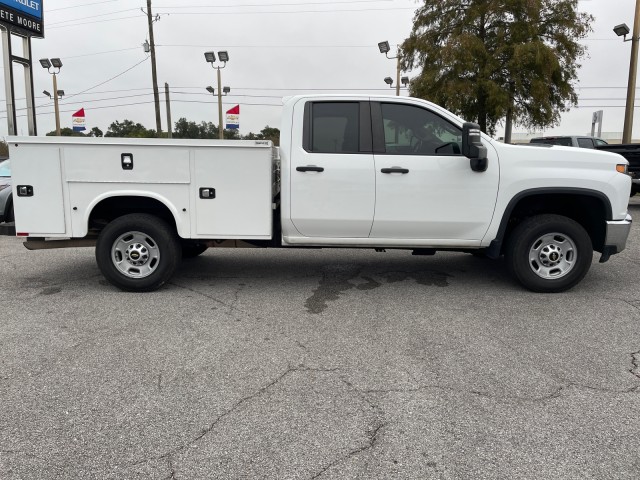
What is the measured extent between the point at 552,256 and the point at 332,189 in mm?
2527

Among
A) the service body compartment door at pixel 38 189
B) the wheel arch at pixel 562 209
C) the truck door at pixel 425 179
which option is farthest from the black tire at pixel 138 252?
the wheel arch at pixel 562 209

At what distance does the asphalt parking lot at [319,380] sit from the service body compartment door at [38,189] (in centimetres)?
78

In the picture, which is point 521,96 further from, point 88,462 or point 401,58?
point 88,462

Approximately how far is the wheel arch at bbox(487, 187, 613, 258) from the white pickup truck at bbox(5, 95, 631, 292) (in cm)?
2

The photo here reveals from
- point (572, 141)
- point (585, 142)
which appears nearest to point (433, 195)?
point (572, 141)

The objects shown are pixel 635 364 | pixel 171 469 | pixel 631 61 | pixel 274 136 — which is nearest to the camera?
pixel 171 469

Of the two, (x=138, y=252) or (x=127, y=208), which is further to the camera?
(x=127, y=208)

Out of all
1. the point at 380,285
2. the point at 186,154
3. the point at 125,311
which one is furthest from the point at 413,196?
the point at 125,311

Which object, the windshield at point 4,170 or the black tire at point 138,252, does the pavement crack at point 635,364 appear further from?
the windshield at point 4,170

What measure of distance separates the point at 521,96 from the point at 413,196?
14.3 meters

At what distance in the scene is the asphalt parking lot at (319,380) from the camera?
2609 mm

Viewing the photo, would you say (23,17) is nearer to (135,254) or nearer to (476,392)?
(135,254)

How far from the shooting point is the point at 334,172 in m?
5.31

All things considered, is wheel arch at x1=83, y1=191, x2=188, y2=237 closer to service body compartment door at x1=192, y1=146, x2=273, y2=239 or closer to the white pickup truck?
the white pickup truck
